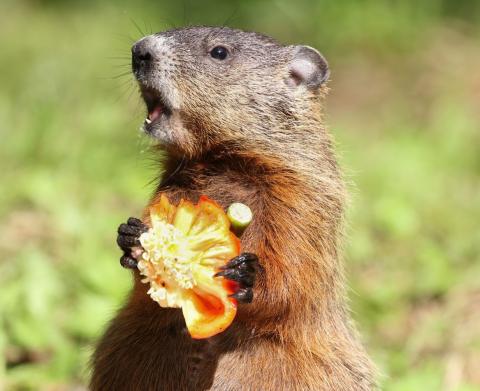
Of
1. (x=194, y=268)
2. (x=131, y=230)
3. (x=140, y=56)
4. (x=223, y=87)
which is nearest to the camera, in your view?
(x=194, y=268)

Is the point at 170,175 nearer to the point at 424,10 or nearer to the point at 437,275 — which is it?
the point at 437,275

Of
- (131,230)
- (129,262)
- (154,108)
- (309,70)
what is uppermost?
(309,70)

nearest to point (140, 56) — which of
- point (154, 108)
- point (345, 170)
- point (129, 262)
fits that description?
point (154, 108)

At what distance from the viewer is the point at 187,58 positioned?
4457 millimetres

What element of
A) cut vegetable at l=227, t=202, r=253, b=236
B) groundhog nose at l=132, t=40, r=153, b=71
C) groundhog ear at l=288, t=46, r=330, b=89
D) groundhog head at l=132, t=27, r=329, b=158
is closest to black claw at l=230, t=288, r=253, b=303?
cut vegetable at l=227, t=202, r=253, b=236

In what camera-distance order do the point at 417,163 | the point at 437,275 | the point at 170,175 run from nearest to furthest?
the point at 170,175 < the point at 437,275 < the point at 417,163

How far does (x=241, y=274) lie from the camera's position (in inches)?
145

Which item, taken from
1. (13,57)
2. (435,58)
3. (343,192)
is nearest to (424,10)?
(435,58)

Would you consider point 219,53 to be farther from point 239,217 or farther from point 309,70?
point 239,217

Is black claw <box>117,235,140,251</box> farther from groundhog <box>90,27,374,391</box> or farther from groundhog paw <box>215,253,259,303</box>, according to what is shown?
groundhog paw <box>215,253,259,303</box>

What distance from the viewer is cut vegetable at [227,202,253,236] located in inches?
150

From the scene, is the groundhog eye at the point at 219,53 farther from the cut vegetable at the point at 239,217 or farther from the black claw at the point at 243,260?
the black claw at the point at 243,260

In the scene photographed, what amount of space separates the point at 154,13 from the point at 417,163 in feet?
18.0

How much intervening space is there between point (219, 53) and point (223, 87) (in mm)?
245
